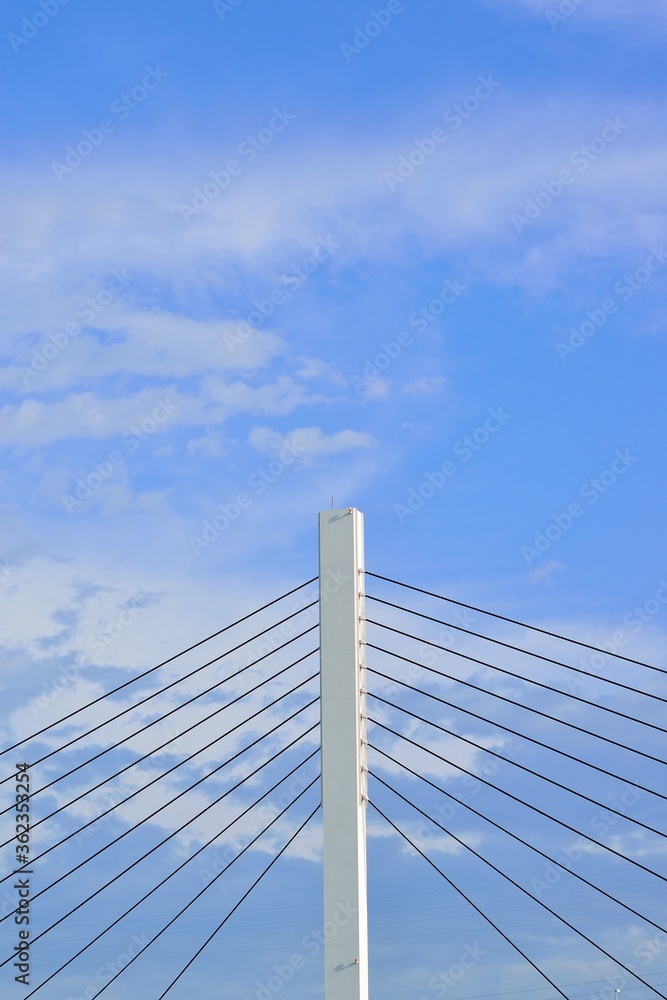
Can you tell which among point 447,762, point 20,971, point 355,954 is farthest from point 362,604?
point 20,971

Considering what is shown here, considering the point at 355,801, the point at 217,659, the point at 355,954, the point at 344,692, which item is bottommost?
the point at 355,954

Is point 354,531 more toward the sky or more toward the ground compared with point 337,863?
more toward the sky

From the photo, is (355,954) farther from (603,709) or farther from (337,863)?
(603,709)

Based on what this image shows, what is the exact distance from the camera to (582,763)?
2744 cm

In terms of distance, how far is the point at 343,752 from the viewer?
87.4ft

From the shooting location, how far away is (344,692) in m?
26.9

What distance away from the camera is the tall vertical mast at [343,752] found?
25875 mm

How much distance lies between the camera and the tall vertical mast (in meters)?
25.9

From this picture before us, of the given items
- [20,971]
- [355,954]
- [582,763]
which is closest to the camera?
[355,954]

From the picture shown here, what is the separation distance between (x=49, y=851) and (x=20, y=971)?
8.82 feet

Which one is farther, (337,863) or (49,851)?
(49,851)

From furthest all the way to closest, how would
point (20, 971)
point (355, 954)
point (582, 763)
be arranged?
1. point (20, 971)
2. point (582, 763)
3. point (355, 954)

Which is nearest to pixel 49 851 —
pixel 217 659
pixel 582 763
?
pixel 217 659

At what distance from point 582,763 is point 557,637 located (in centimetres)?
230
